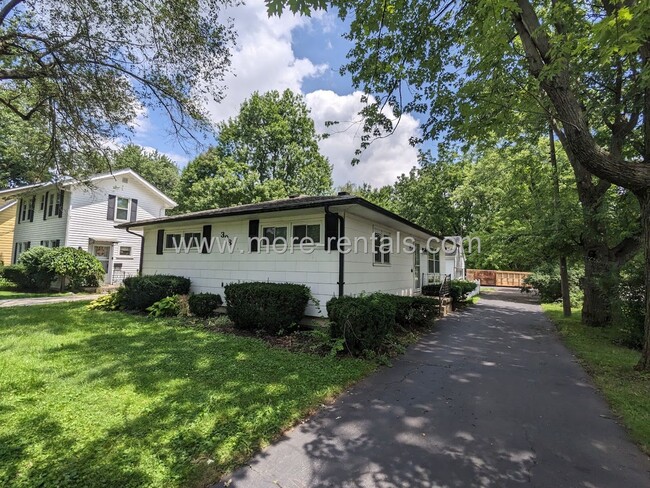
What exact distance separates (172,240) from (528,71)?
451 inches

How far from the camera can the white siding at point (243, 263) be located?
7676 millimetres

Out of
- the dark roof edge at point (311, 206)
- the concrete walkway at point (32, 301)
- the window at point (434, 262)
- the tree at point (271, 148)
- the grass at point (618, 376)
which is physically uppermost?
the tree at point (271, 148)

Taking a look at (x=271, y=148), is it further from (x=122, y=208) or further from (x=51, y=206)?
(x=51, y=206)

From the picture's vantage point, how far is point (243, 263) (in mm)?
9172

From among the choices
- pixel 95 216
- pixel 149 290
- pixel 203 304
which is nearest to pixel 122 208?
pixel 95 216

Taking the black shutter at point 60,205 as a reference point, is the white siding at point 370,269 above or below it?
below

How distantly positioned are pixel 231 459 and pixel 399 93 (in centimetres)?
676

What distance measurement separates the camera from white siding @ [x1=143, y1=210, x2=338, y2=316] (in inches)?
302

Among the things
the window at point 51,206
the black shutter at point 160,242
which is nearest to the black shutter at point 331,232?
the black shutter at point 160,242

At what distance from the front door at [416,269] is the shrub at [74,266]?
1459cm

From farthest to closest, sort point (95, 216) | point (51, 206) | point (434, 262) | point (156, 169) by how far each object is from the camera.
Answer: point (156, 169)
point (51, 206)
point (95, 216)
point (434, 262)

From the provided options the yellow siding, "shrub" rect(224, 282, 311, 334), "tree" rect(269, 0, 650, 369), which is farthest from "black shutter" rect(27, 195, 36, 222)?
"tree" rect(269, 0, 650, 369)

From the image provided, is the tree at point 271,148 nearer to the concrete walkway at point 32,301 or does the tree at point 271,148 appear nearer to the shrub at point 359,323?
the concrete walkway at point 32,301

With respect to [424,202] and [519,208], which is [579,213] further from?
[424,202]
